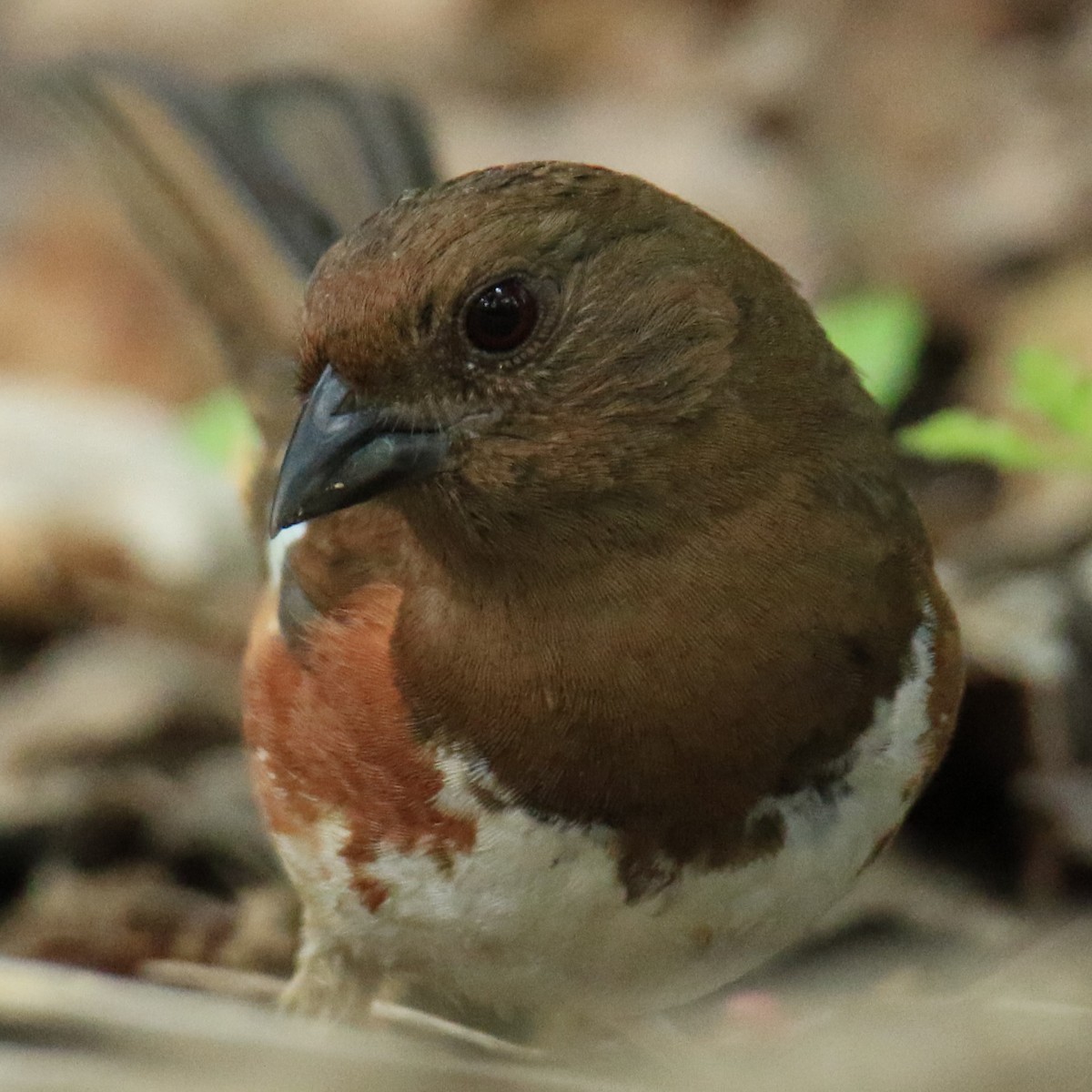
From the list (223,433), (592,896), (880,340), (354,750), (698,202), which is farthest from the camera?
(698,202)

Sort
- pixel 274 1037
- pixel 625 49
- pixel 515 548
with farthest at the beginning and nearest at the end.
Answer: pixel 625 49, pixel 515 548, pixel 274 1037

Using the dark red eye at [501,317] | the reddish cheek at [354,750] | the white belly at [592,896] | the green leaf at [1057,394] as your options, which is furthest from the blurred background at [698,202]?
the reddish cheek at [354,750]

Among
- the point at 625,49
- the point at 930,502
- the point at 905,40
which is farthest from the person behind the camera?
the point at 625,49

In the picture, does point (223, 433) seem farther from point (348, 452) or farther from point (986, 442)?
point (348, 452)

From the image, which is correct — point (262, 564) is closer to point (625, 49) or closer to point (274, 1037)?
point (274, 1037)

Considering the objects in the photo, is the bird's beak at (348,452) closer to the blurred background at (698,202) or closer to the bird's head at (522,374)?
the bird's head at (522,374)

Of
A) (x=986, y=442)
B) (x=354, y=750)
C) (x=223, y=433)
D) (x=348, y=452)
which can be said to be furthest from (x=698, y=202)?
(x=348, y=452)

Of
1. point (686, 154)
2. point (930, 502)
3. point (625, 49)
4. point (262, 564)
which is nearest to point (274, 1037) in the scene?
point (262, 564)
